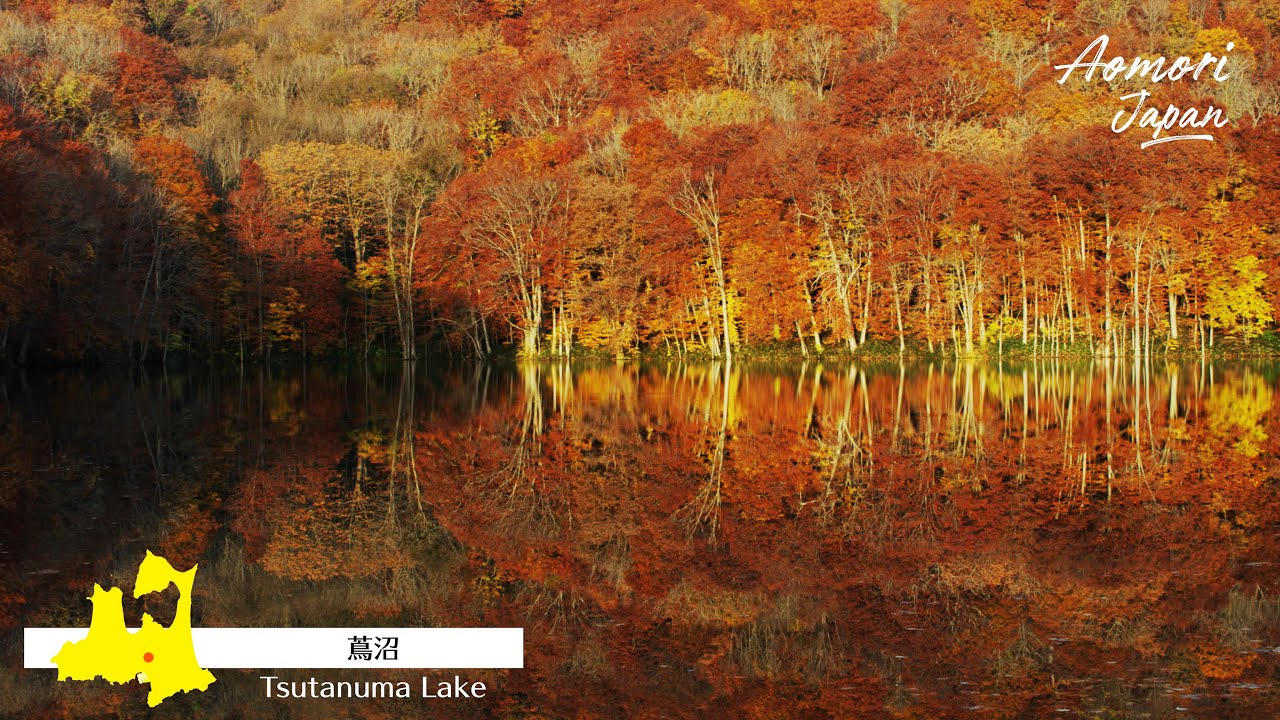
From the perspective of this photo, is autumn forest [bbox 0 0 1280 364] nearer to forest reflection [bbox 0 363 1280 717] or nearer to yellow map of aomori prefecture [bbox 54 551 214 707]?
forest reflection [bbox 0 363 1280 717]

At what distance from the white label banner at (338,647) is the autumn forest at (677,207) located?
3894 cm

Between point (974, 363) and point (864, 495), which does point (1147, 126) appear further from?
point (864, 495)

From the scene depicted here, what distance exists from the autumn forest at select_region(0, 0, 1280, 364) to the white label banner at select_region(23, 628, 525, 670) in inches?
1533

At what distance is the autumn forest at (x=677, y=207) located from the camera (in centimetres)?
5412

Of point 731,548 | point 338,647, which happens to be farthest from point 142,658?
point 731,548

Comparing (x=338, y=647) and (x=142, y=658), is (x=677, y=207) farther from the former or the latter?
(x=142, y=658)

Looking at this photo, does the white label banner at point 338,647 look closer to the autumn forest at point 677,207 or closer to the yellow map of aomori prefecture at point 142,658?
the yellow map of aomori prefecture at point 142,658

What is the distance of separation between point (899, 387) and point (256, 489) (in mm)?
23723

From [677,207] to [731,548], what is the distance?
155 ft

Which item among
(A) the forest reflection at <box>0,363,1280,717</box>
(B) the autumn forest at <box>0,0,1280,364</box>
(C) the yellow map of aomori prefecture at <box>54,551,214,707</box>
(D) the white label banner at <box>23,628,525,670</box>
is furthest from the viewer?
(B) the autumn forest at <box>0,0,1280,364</box>

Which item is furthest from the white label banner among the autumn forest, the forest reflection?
the autumn forest

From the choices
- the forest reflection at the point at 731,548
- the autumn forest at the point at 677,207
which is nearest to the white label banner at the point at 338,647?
the forest reflection at the point at 731,548

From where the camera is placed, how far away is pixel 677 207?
58188 millimetres

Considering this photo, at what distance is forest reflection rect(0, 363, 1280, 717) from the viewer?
26.3ft
